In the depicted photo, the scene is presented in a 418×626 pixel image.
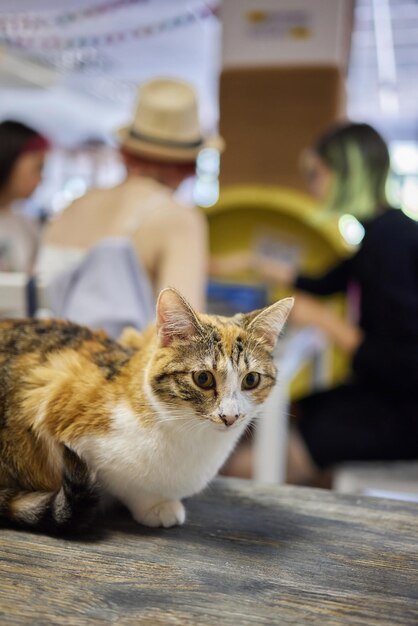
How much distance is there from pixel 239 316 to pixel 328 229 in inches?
65.5

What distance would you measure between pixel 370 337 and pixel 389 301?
151 millimetres

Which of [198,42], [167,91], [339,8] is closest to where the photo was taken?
[167,91]

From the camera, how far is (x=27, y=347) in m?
0.96

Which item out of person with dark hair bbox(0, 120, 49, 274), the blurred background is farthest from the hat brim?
person with dark hair bbox(0, 120, 49, 274)

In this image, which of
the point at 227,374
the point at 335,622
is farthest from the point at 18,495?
the point at 335,622

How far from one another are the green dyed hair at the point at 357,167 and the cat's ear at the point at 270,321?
1.32 meters

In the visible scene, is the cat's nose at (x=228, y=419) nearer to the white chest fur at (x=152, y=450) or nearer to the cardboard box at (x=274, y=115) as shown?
the white chest fur at (x=152, y=450)

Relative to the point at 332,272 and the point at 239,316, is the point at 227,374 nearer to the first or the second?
the point at 239,316

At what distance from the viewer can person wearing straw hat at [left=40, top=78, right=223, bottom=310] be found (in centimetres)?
152

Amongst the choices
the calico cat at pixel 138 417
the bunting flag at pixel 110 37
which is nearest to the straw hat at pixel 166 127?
the calico cat at pixel 138 417

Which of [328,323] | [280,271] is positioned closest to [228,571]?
[328,323]

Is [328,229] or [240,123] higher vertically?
[240,123]

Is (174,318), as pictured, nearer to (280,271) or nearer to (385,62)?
(280,271)

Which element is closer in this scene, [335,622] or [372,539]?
[335,622]
